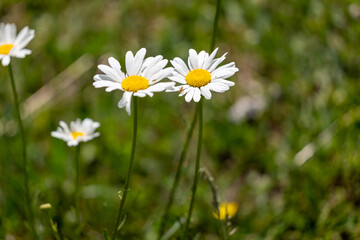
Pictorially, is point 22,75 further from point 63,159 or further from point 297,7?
point 297,7

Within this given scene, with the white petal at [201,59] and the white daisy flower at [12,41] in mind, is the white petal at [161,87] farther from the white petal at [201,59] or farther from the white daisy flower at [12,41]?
the white daisy flower at [12,41]

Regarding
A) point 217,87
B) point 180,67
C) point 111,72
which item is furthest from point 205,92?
point 111,72

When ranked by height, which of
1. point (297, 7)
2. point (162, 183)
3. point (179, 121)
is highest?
point (297, 7)

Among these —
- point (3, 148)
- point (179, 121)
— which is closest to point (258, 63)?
point (179, 121)

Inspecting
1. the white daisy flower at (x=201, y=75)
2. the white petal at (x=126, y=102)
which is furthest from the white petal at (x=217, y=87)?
the white petal at (x=126, y=102)

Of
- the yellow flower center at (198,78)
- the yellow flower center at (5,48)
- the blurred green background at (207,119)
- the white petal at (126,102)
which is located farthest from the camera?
the blurred green background at (207,119)
